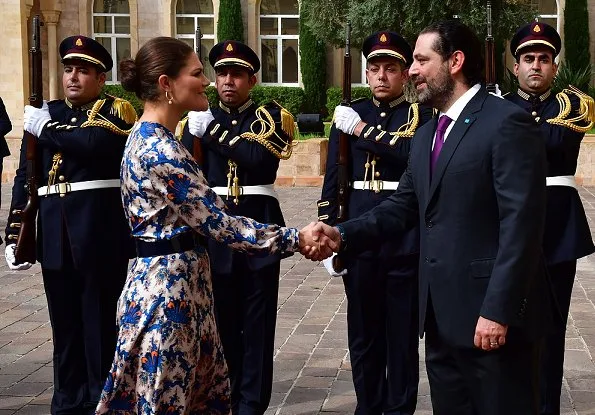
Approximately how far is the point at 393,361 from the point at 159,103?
2058 mm

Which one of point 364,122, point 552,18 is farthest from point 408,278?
point 552,18

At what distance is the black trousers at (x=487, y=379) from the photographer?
375cm

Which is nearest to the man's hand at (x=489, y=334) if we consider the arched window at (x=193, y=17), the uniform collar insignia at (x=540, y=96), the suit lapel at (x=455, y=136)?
the suit lapel at (x=455, y=136)

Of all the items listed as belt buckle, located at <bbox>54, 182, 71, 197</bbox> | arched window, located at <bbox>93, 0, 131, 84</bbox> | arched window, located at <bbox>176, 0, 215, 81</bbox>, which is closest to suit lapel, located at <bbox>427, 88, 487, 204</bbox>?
belt buckle, located at <bbox>54, 182, 71, 197</bbox>

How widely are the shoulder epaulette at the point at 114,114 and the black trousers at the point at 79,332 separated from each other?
27.4 inches

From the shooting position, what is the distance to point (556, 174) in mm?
5250

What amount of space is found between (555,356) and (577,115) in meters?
1.25

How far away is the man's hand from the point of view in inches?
143

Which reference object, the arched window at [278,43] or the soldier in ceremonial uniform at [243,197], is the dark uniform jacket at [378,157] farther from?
the arched window at [278,43]

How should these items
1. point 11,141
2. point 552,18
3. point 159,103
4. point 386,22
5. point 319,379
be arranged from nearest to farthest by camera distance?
point 159,103, point 319,379, point 11,141, point 386,22, point 552,18

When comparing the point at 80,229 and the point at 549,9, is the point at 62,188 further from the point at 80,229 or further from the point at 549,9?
the point at 549,9

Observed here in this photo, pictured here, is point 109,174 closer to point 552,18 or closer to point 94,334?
point 94,334

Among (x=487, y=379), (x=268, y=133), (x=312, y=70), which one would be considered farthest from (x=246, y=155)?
(x=312, y=70)

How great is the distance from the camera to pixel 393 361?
5.23m
